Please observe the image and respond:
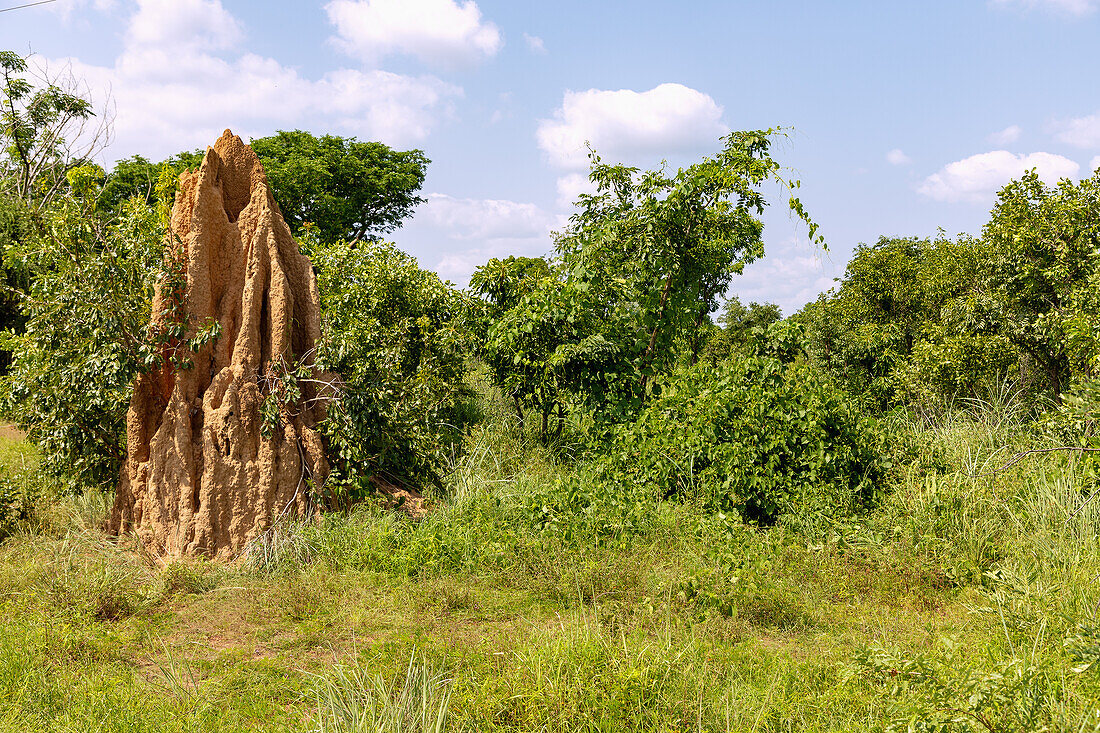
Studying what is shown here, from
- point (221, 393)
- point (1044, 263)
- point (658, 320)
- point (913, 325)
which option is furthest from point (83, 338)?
point (913, 325)

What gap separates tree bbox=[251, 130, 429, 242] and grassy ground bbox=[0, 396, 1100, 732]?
19993mm

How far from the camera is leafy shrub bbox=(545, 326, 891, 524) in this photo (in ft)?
23.3

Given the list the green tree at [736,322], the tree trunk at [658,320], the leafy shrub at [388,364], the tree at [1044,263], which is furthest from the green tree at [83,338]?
the green tree at [736,322]

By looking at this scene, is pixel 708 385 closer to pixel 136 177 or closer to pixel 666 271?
pixel 666 271

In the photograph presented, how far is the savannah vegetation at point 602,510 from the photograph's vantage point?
394 centimetres

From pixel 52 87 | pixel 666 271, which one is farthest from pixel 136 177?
pixel 666 271

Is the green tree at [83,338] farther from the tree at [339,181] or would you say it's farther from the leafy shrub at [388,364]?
the tree at [339,181]

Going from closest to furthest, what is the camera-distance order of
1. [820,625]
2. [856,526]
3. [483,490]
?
[820,625] → [856,526] → [483,490]

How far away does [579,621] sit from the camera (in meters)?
4.97

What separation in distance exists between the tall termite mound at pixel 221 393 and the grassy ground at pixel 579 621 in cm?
36

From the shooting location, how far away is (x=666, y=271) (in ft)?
31.6

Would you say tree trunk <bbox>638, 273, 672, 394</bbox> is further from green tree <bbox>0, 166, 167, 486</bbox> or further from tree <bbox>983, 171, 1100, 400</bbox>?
green tree <bbox>0, 166, 167, 486</bbox>

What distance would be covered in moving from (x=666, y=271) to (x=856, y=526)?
4.07 metres

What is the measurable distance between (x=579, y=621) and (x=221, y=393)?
355cm
